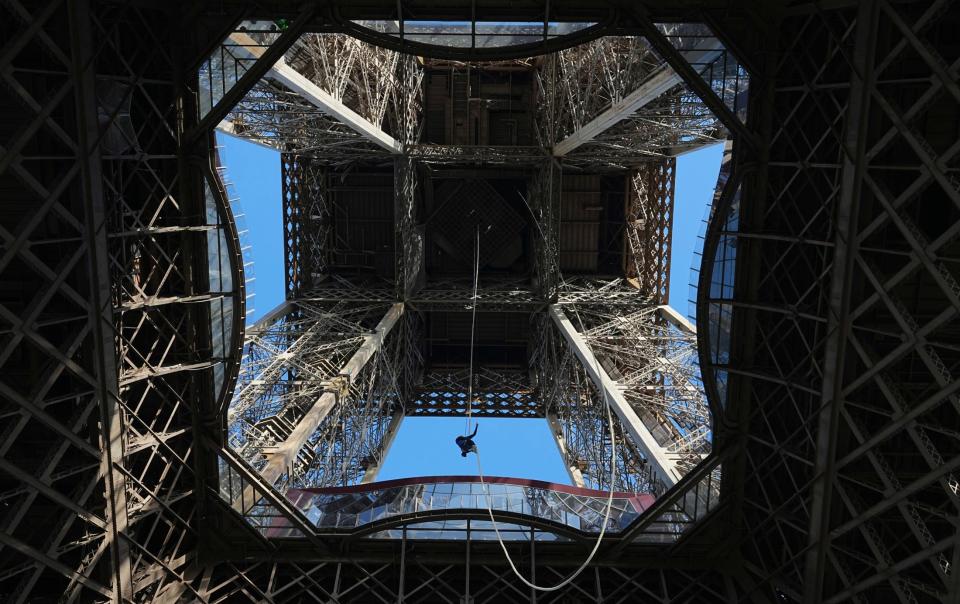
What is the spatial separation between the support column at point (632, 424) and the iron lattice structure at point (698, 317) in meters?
0.90

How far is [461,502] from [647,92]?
36.9 ft

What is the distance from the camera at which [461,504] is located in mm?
15633

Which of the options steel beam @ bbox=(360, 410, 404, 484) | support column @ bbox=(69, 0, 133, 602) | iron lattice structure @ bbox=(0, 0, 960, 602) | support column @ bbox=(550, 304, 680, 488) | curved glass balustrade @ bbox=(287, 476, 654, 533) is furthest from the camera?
steel beam @ bbox=(360, 410, 404, 484)

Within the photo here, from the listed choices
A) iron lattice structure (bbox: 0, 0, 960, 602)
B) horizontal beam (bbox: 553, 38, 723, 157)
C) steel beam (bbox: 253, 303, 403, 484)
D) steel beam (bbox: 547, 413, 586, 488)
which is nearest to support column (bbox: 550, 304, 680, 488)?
iron lattice structure (bbox: 0, 0, 960, 602)

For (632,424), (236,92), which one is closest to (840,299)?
(632,424)

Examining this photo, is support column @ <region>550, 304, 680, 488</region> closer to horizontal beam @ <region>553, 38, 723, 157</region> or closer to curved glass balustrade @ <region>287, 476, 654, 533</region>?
curved glass balustrade @ <region>287, 476, 654, 533</region>

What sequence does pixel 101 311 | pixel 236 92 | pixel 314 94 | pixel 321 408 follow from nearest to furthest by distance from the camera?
pixel 101 311 < pixel 236 92 < pixel 314 94 < pixel 321 408

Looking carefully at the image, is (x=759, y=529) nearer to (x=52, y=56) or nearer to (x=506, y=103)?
(x=52, y=56)

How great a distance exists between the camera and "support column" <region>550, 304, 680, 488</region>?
15.9m

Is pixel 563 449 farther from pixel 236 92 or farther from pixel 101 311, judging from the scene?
pixel 101 311

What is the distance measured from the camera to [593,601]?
1505cm

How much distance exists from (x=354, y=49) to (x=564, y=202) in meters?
14.3

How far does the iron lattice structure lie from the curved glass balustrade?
624 millimetres

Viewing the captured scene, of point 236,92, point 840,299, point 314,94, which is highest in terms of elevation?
point 314,94
